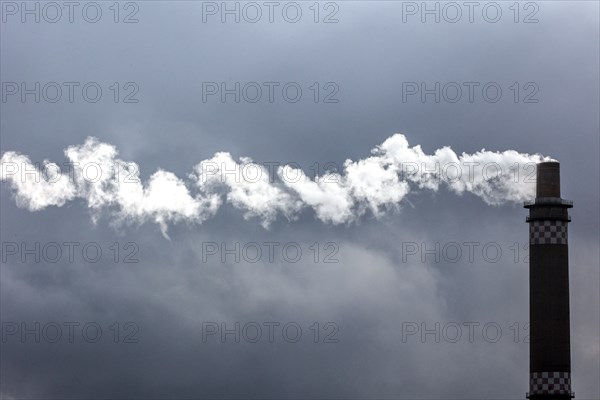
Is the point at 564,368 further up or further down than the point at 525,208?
further down

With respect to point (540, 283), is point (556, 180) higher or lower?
higher

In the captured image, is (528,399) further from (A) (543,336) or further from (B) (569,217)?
(B) (569,217)

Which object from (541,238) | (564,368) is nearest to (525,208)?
(541,238)

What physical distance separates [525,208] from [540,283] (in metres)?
8.64

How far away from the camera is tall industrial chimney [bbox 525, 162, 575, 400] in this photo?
162875 millimetres

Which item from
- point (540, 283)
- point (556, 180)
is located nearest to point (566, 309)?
point (540, 283)

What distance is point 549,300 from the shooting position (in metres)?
164

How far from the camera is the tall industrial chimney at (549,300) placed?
163m

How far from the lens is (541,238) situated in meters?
166

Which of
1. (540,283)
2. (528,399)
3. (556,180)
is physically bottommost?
(528,399)

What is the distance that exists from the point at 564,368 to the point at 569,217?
16.2 m

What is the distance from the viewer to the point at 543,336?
16362 cm

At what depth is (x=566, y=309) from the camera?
541 ft

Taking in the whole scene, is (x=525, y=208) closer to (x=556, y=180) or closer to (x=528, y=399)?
(x=556, y=180)
